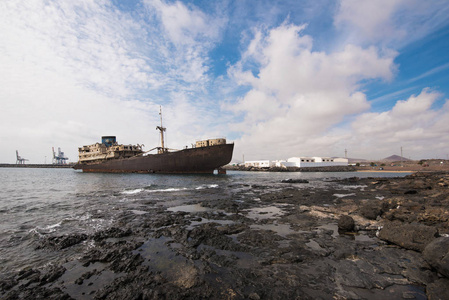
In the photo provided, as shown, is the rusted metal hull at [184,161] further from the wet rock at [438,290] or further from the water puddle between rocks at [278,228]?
the wet rock at [438,290]

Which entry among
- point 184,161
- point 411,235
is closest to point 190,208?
point 411,235

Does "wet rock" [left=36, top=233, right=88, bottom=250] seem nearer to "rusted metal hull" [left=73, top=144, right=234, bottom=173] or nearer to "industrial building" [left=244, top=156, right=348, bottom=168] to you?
"rusted metal hull" [left=73, top=144, right=234, bottom=173]

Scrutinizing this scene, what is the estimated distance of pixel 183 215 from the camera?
886cm

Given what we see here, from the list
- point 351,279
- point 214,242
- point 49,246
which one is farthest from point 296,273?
point 49,246

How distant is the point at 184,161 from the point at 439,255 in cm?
3748

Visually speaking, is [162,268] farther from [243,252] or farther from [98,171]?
[98,171]

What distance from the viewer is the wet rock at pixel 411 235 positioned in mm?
4732

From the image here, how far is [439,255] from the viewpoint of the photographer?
11.8ft

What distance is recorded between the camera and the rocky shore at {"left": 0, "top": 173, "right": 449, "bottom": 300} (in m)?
3.39

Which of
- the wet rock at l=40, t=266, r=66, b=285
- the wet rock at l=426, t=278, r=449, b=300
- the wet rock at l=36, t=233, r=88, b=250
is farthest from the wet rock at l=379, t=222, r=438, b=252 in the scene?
the wet rock at l=36, t=233, r=88, b=250

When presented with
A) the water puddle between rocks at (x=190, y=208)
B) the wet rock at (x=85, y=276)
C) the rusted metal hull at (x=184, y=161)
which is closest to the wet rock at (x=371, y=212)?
the water puddle between rocks at (x=190, y=208)

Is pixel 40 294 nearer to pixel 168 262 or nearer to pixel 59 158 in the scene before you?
pixel 168 262

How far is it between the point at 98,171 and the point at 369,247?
6158 cm

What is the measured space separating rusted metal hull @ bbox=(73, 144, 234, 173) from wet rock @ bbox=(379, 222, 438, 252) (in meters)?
31.8
